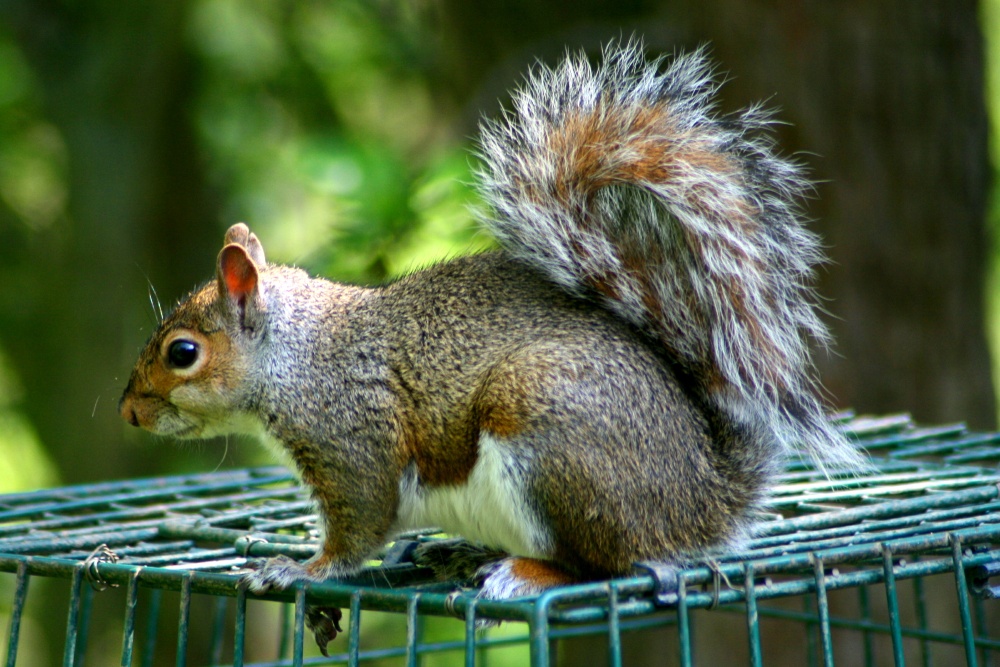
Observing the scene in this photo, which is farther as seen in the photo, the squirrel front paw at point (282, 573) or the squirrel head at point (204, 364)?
the squirrel head at point (204, 364)

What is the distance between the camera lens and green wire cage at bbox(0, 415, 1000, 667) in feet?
4.57

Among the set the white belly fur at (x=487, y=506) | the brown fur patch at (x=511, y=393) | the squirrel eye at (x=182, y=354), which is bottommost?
the white belly fur at (x=487, y=506)

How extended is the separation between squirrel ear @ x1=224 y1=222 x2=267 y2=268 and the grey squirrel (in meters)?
0.22

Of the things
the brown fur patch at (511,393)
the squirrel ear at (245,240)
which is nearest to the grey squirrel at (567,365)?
the brown fur patch at (511,393)

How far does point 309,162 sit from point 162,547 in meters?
1.43

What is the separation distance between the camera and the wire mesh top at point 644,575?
1.43 m

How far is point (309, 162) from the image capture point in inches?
120

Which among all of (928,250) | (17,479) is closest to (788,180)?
(928,250)

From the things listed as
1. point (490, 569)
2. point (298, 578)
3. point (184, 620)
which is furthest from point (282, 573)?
point (490, 569)

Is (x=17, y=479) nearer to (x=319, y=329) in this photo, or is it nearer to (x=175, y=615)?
(x=175, y=615)

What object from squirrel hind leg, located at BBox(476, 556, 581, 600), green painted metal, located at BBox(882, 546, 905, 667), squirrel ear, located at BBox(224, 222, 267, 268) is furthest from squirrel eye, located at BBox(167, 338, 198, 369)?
green painted metal, located at BBox(882, 546, 905, 667)

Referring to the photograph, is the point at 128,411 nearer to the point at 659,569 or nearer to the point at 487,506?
the point at 487,506

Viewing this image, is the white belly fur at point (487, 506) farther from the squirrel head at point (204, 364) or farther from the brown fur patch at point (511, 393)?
the squirrel head at point (204, 364)

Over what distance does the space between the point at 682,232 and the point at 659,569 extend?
57cm
